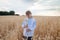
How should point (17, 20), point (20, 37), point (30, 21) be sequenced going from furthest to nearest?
point (17, 20), point (20, 37), point (30, 21)

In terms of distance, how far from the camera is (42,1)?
3.08 metres

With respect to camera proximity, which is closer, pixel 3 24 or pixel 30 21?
pixel 30 21

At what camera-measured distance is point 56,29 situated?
120 inches

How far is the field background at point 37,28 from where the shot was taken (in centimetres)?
289

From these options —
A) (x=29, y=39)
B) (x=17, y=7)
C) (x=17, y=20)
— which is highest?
(x=17, y=7)

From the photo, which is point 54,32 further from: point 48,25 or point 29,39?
point 29,39

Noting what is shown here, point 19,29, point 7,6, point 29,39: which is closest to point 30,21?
point 29,39

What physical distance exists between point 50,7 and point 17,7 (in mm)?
489

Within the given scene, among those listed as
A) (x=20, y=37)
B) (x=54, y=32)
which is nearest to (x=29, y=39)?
(x=20, y=37)

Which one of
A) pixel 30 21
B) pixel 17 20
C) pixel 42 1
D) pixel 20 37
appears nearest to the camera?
pixel 30 21

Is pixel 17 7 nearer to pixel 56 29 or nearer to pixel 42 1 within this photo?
pixel 42 1

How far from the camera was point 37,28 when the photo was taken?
3.10 metres

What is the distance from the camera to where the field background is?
2887mm

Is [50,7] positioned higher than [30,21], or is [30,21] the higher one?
[50,7]
